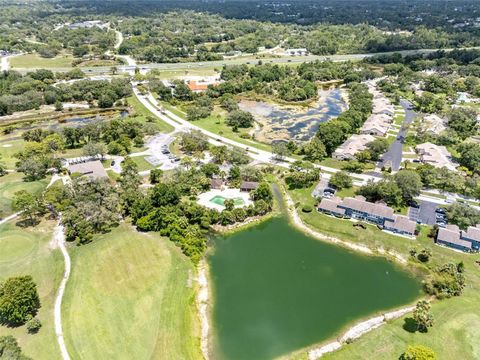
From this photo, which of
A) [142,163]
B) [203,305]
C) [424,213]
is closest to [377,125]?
[424,213]

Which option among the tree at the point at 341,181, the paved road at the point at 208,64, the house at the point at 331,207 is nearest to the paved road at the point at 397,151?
the tree at the point at 341,181

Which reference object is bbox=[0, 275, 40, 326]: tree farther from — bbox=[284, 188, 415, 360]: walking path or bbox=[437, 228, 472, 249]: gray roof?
bbox=[437, 228, 472, 249]: gray roof

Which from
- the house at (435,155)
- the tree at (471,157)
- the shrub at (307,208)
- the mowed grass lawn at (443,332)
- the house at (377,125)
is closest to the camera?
the mowed grass lawn at (443,332)

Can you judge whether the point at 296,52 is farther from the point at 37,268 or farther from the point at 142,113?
the point at 37,268

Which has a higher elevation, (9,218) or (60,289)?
(60,289)

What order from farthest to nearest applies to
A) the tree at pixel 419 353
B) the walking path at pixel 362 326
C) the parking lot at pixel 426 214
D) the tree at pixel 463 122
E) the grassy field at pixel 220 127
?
1. the tree at pixel 463 122
2. the grassy field at pixel 220 127
3. the parking lot at pixel 426 214
4. the walking path at pixel 362 326
5. the tree at pixel 419 353

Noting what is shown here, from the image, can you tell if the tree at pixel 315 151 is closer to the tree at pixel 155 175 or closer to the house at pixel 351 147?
the house at pixel 351 147
